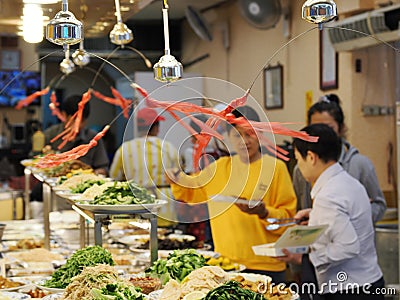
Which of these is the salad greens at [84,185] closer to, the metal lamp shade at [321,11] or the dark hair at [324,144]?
the dark hair at [324,144]

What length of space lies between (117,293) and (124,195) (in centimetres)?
88

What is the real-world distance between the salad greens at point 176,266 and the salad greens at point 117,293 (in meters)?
0.47

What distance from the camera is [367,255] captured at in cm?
409

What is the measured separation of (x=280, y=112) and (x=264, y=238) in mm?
4445

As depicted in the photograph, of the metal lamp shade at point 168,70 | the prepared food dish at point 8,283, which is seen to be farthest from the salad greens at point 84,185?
the metal lamp shade at point 168,70

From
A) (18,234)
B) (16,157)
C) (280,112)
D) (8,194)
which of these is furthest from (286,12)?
(16,157)

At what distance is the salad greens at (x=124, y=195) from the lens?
3031 mm

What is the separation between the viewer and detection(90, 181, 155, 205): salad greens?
9.95 feet

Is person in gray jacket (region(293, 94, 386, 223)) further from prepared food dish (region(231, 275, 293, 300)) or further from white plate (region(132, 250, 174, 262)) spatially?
prepared food dish (region(231, 275, 293, 300))

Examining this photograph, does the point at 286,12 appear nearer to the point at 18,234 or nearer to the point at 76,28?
the point at 18,234

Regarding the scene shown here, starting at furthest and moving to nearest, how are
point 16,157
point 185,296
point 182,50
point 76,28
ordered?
point 182,50 < point 16,157 < point 185,296 < point 76,28

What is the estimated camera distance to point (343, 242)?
4004 mm

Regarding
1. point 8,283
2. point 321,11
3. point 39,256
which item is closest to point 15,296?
point 8,283

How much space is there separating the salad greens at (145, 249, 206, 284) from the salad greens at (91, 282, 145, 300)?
0.47 meters
